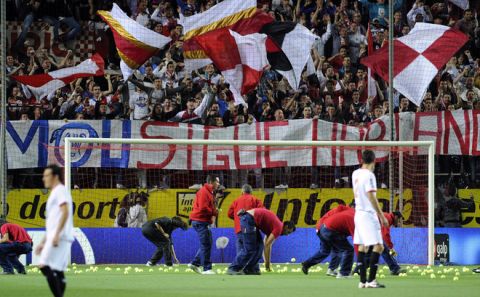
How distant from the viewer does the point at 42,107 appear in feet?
92.5

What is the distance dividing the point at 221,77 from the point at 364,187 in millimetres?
13002

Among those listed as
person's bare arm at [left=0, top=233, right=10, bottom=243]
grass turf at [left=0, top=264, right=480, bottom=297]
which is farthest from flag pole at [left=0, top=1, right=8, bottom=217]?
person's bare arm at [left=0, top=233, right=10, bottom=243]

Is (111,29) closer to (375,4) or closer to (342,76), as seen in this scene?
(342,76)

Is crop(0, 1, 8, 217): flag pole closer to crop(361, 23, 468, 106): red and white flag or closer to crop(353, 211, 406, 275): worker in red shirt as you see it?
crop(353, 211, 406, 275): worker in red shirt

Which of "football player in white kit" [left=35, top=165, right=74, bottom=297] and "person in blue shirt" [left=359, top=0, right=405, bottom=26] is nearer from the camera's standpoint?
"football player in white kit" [left=35, top=165, right=74, bottom=297]

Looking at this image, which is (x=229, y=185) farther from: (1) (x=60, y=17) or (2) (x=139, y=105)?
(1) (x=60, y=17)

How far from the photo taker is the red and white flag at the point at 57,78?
94.7ft

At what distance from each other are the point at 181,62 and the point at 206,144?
466 centimetres

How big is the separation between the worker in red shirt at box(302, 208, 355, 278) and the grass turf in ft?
1.27

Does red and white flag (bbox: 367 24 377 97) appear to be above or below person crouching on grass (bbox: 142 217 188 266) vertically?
above

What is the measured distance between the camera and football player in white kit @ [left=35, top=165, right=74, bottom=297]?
13039mm

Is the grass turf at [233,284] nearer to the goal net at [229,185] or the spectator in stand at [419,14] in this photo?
the goal net at [229,185]

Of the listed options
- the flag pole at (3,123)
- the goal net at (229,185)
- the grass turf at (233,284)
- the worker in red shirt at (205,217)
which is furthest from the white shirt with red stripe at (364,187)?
the flag pole at (3,123)

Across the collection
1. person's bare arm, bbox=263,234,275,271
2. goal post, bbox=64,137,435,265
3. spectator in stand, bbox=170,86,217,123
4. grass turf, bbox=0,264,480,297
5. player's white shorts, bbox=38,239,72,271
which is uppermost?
spectator in stand, bbox=170,86,217,123
